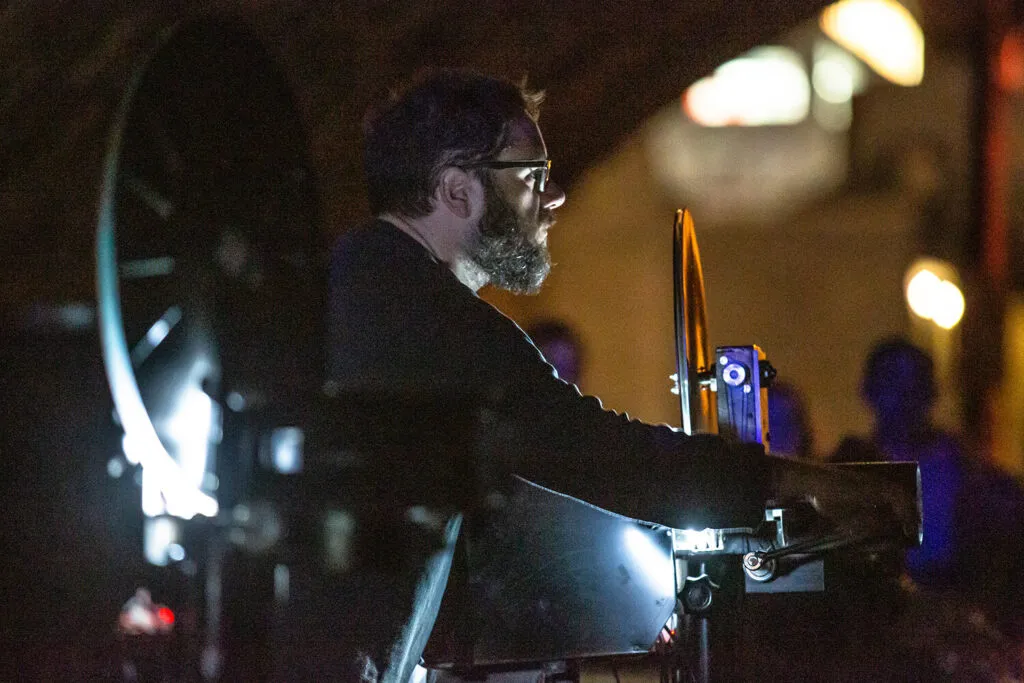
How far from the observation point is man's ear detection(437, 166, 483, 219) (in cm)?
224

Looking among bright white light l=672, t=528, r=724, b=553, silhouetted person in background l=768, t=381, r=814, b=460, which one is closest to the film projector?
bright white light l=672, t=528, r=724, b=553

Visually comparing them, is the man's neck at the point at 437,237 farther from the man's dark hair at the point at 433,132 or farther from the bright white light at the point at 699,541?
the bright white light at the point at 699,541

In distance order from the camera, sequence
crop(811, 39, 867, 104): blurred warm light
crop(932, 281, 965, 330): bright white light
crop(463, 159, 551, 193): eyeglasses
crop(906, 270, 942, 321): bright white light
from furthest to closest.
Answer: crop(811, 39, 867, 104): blurred warm light < crop(932, 281, 965, 330): bright white light < crop(906, 270, 942, 321): bright white light < crop(463, 159, 551, 193): eyeglasses

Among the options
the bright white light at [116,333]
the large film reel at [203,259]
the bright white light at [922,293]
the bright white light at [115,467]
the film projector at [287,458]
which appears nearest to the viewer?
the bright white light at [116,333]

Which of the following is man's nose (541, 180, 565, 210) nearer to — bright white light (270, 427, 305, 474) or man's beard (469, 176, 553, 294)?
man's beard (469, 176, 553, 294)

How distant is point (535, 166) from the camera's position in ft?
7.36

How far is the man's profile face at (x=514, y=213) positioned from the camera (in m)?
2.24

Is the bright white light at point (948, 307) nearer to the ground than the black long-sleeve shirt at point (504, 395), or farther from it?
farther from it

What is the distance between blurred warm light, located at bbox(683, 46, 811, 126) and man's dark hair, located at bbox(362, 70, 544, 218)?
17.2 meters

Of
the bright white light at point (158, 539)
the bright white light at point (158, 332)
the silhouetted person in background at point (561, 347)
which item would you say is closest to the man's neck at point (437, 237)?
the bright white light at point (158, 332)

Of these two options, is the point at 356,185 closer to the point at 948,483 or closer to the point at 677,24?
the point at 677,24

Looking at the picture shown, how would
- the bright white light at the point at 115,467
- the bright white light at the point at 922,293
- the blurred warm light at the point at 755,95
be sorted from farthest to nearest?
1. the blurred warm light at the point at 755,95
2. the bright white light at the point at 922,293
3. the bright white light at the point at 115,467

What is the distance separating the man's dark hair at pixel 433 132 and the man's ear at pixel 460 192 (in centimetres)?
2

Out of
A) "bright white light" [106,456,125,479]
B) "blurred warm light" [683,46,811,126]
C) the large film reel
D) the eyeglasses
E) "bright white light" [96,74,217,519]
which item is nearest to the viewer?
"bright white light" [96,74,217,519]
